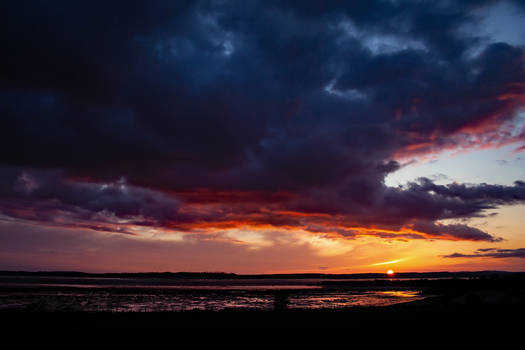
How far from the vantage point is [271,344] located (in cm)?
1642

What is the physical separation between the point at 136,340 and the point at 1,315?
17726 millimetres

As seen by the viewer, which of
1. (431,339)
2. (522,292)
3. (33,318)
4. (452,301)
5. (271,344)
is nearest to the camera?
(271,344)

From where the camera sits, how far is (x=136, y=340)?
17.9 meters

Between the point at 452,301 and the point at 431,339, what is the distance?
21636mm

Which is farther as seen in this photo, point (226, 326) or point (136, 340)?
point (226, 326)

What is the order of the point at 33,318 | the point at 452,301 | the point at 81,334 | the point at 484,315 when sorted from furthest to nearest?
1. the point at 452,301
2. the point at 33,318
3. the point at 484,315
4. the point at 81,334

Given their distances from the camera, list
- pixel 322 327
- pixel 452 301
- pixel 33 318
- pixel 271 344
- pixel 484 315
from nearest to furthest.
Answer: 1. pixel 271 344
2. pixel 322 327
3. pixel 484 315
4. pixel 33 318
5. pixel 452 301

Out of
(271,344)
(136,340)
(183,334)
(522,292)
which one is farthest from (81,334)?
(522,292)

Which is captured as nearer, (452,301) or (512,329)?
(512,329)

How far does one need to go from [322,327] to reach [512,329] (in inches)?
385

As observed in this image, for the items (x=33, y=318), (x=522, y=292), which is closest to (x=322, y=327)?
(x=33, y=318)

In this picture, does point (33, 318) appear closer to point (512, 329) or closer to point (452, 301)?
point (512, 329)

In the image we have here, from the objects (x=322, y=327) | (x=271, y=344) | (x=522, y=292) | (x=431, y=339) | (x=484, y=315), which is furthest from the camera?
(x=522, y=292)

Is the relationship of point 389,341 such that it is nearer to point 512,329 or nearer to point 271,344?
point 271,344
